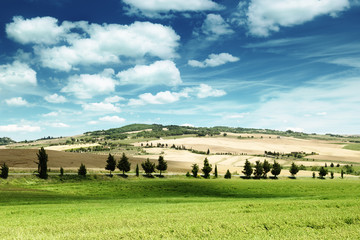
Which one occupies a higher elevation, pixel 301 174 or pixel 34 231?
pixel 34 231

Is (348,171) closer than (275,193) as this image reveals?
No

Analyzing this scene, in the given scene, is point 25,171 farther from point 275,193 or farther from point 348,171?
point 348,171

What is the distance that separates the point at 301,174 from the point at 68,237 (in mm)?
120407

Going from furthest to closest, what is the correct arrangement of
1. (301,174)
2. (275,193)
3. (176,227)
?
(301,174), (275,193), (176,227)

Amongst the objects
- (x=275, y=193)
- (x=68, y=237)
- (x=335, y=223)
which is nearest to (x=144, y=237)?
(x=68, y=237)

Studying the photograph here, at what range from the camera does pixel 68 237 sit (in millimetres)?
13336

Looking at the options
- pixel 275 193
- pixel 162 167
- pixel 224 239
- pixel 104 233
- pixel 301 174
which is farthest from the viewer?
pixel 301 174

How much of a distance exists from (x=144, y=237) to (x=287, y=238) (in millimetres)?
7518

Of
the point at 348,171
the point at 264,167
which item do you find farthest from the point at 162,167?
the point at 348,171

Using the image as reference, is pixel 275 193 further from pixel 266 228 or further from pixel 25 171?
pixel 25 171

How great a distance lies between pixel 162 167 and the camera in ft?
324

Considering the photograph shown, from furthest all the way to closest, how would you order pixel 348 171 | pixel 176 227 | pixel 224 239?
pixel 348 171 → pixel 176 227 → pixel 224 239

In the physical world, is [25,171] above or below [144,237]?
below

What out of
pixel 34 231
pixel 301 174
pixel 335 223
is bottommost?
pixel 301 174
